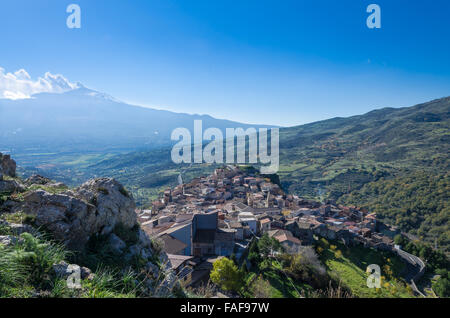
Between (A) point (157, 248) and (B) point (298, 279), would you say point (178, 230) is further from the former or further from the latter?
(A) point (157, 248)

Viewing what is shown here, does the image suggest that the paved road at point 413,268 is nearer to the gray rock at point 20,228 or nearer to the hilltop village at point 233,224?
the hilltop village at point 233,224

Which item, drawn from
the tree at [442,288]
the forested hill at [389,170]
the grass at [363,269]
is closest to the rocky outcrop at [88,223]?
the grass at [363,269]

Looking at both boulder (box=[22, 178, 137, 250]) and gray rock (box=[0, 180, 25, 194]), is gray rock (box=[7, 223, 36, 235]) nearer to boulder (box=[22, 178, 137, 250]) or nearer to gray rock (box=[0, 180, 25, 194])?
boulder (box=[22, 178, 137, 250])

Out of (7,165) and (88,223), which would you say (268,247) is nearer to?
(88,223)

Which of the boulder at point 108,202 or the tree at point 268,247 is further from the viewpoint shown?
the tree at point 268,247

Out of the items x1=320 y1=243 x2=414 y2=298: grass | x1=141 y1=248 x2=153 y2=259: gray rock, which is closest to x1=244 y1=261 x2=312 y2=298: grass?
x1=320 y1=243 x2=414 y2=298: grass

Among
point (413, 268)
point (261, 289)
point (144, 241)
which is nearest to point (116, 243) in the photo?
point (144, 241)
